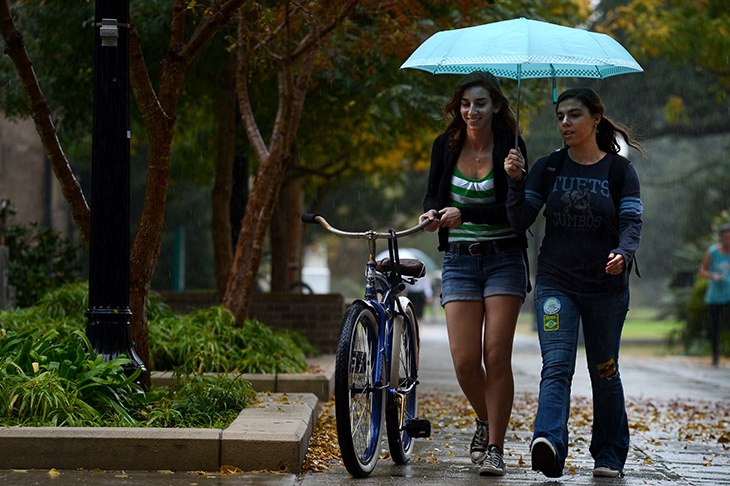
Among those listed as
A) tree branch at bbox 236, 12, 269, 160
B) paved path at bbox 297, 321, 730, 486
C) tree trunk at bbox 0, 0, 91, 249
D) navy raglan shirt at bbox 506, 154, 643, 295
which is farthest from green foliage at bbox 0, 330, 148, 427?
tree branch at bbox 236, 12, 269, 160

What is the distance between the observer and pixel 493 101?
509 cm

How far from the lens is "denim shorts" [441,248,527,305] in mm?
4934

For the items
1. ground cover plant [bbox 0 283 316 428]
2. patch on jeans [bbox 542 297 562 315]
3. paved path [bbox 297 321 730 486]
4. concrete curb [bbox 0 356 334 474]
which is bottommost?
paved path [bbox 297 321 730 486]

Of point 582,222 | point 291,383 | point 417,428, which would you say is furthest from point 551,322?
point 291,383

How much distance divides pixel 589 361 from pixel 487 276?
703 mm

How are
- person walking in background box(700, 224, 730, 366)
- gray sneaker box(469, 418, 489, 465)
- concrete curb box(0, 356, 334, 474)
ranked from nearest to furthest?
concrete curb box(0, 356, 334, 474), gray sneaker box(469, 418, 489, 465), person walking in background box(700, 224, 730, 366)

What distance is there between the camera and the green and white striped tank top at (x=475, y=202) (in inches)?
197

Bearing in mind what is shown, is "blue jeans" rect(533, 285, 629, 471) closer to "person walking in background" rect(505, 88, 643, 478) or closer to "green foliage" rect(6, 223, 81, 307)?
"person walking in background" rect(505, 88, 643, 478)

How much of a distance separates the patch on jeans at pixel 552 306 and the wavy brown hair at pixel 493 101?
1.02 metres

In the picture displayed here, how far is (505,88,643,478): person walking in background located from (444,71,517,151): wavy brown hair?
1.25 ft

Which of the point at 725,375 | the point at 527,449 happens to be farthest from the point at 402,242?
the point at 527,449

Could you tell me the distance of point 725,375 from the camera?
12438mm

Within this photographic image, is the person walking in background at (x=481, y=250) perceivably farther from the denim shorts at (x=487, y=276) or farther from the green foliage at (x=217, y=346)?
the green foliage at (x=217, y=346)

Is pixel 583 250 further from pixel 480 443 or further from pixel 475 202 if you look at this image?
pixel 480 443
